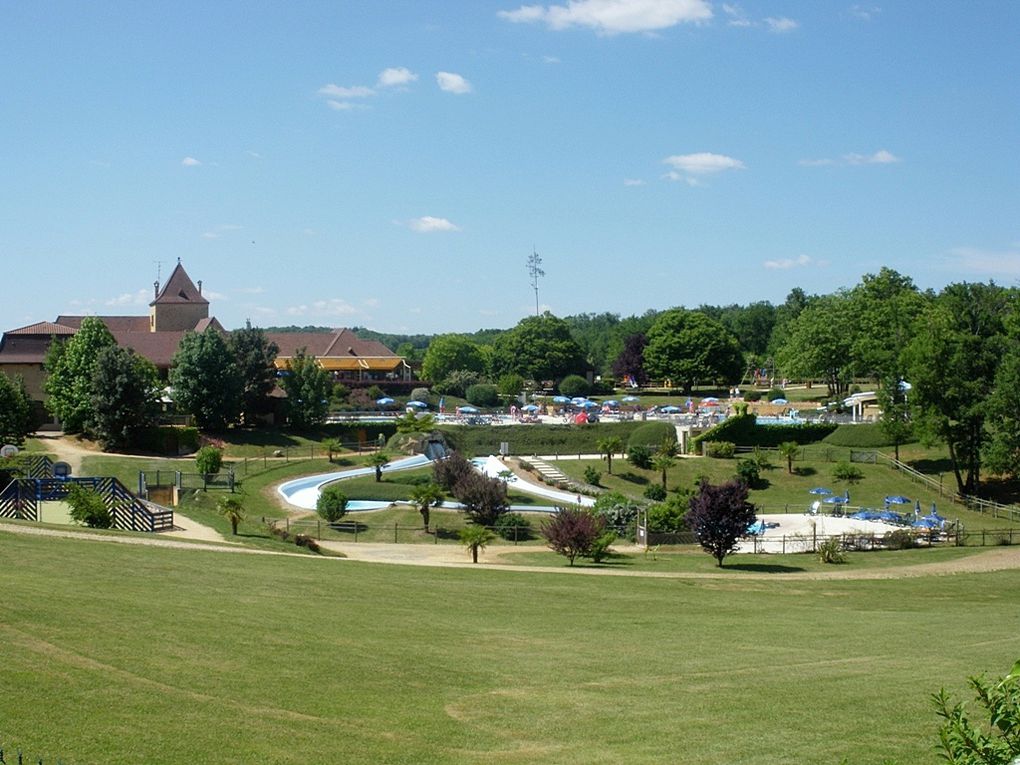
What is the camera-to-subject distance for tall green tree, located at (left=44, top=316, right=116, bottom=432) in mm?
59750

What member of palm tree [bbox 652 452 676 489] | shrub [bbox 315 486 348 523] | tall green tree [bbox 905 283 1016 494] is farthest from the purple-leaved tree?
tall green tree [bbox 905 283 1016 494]

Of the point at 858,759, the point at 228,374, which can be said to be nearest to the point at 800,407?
the point at 228,374

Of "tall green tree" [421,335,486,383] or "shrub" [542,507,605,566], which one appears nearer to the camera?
"shrub" [542,507,605,566]

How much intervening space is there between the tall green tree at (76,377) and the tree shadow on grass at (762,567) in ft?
128

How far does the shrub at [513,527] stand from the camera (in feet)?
134

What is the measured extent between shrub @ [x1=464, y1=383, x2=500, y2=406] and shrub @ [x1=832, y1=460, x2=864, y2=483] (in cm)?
3990

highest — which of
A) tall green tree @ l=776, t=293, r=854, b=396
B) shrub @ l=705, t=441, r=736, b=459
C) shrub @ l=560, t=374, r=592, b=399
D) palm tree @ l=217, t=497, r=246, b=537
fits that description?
tall green tree @ l=776, t=293, r=854, b=396

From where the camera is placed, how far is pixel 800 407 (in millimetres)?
79125

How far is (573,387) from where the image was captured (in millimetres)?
101375

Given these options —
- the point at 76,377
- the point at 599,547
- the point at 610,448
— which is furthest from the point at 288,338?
the point at 599,547

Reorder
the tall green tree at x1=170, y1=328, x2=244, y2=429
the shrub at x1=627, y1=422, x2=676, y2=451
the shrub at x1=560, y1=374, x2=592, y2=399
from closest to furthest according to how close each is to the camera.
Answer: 1. the shrub at x1=627, y1=422, x2=676, y2=451
2. the tall green tree at x1=170, y1=328, x2=244, y2=429
3. the shrub at x1=560, y1=374, x2=592, y2=399

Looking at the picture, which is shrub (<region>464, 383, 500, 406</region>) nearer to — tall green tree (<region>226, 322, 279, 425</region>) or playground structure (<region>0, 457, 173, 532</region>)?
tall green tree (<region>226, 322, 279, 425</region>)

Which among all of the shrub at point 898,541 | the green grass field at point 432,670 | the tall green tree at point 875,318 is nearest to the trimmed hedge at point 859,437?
the tall green tree at point 875,318

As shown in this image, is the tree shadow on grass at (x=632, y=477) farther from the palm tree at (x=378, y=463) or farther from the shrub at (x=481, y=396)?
the shrub at (x=481, y=396)
